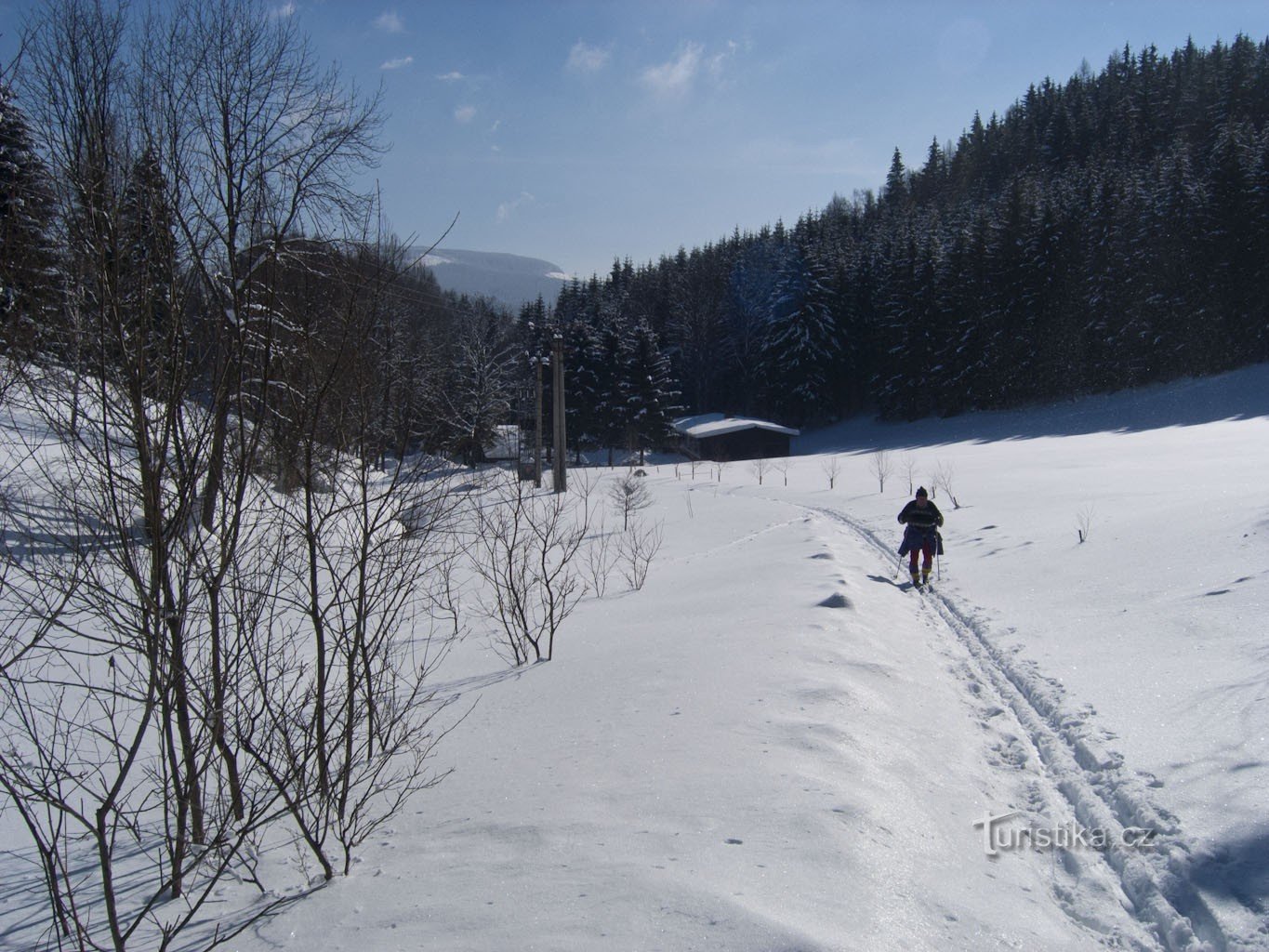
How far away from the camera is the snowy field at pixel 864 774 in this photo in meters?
3.38

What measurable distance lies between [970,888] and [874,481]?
23.7m

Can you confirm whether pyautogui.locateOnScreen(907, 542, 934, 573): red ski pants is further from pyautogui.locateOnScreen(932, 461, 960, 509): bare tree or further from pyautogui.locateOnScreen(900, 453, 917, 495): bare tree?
pyautogui.locateOnScreen(900, 453, 917, 495): bare tree

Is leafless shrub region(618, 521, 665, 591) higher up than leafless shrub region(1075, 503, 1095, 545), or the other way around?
leafless shrub region(1075, 503, 1095, 545)

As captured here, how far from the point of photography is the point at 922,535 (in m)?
11.5

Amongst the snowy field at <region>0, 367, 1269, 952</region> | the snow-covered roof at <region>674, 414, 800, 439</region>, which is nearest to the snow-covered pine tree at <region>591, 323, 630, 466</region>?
the snow-covered roof at <region>674, 414, 800, 439</region>

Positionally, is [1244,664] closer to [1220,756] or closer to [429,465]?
[1220,756]

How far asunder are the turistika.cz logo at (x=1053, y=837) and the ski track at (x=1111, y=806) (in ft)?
0.09

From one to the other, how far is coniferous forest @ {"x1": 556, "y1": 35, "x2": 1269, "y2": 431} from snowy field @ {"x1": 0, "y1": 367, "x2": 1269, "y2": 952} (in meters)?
35.0

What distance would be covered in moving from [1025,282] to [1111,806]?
151 feet

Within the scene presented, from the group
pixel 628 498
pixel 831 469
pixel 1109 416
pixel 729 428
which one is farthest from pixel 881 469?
pixel 729 428

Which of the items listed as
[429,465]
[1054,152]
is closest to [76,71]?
[429,465]

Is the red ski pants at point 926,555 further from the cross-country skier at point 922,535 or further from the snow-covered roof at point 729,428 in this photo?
the snow-covered roof at point 729,428

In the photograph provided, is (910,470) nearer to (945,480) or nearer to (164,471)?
(945,480)

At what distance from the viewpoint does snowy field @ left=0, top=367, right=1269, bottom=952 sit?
3.38 metres
